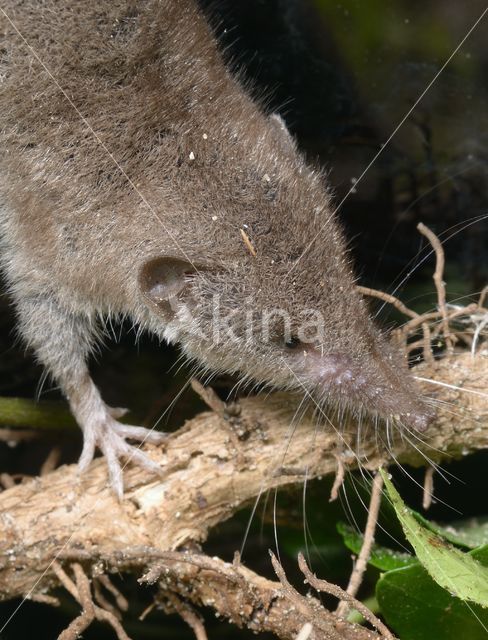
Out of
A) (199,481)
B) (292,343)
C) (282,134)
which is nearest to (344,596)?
(199,481)

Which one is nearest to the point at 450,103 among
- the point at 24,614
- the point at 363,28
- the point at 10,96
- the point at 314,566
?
the point at 363,28

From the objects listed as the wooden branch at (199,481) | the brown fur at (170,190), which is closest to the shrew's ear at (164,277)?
the brown fur at (170,190)

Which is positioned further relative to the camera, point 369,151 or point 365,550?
point 369,151

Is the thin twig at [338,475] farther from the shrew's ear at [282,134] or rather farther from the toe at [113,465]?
the shrew's ear at [282,134]

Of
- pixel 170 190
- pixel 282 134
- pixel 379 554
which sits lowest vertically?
pixel 379 554

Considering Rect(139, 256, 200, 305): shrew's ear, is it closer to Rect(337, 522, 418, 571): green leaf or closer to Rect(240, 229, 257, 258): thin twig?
Rect(240, 229, 257, 258): thin twig

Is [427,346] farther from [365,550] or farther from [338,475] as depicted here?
[365,550]

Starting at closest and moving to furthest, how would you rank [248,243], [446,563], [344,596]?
[446,563]
[344,596]
[248,243]
